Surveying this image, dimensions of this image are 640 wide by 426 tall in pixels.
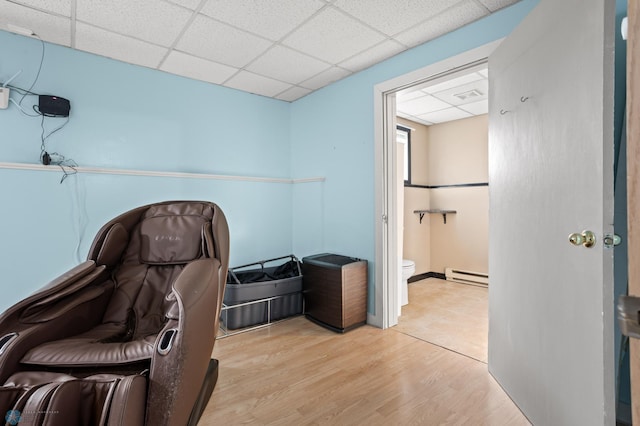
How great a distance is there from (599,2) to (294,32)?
1.83 meters

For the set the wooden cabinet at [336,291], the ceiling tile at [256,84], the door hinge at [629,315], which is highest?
the ceiling tile at [256,84]

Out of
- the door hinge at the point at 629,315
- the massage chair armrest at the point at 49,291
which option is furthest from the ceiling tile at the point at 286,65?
the door hinge at the point at 629,315

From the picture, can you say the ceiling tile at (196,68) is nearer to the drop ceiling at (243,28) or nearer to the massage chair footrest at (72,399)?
the drop ceiling at (243,28)

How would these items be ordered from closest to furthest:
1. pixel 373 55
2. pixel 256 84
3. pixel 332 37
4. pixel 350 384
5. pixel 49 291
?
pixel 49 291 < pixel 350 384 < pixel 332 37 < pixel 373 55 < pixel 256 84

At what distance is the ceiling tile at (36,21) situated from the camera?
2.05 m

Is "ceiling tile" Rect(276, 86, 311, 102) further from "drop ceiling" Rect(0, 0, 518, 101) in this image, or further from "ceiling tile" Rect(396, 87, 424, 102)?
"ceiling tile" Rect(396, 87, 424, 102)

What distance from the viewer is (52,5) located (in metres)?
2.00

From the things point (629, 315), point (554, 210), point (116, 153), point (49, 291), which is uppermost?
point (116, 153)

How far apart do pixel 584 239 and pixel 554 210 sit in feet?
0.83

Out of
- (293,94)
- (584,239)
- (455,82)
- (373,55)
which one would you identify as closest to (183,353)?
(584,239)

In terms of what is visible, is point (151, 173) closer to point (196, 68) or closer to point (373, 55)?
point (196, 68)

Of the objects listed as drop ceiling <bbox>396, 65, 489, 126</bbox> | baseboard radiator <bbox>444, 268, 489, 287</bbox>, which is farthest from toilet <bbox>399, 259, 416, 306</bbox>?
drop ceiling <bbox>396, 65, 489, 126</bbox>

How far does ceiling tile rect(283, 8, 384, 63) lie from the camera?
7.27 feet

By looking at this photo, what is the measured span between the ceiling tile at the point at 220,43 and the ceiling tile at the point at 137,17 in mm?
99
